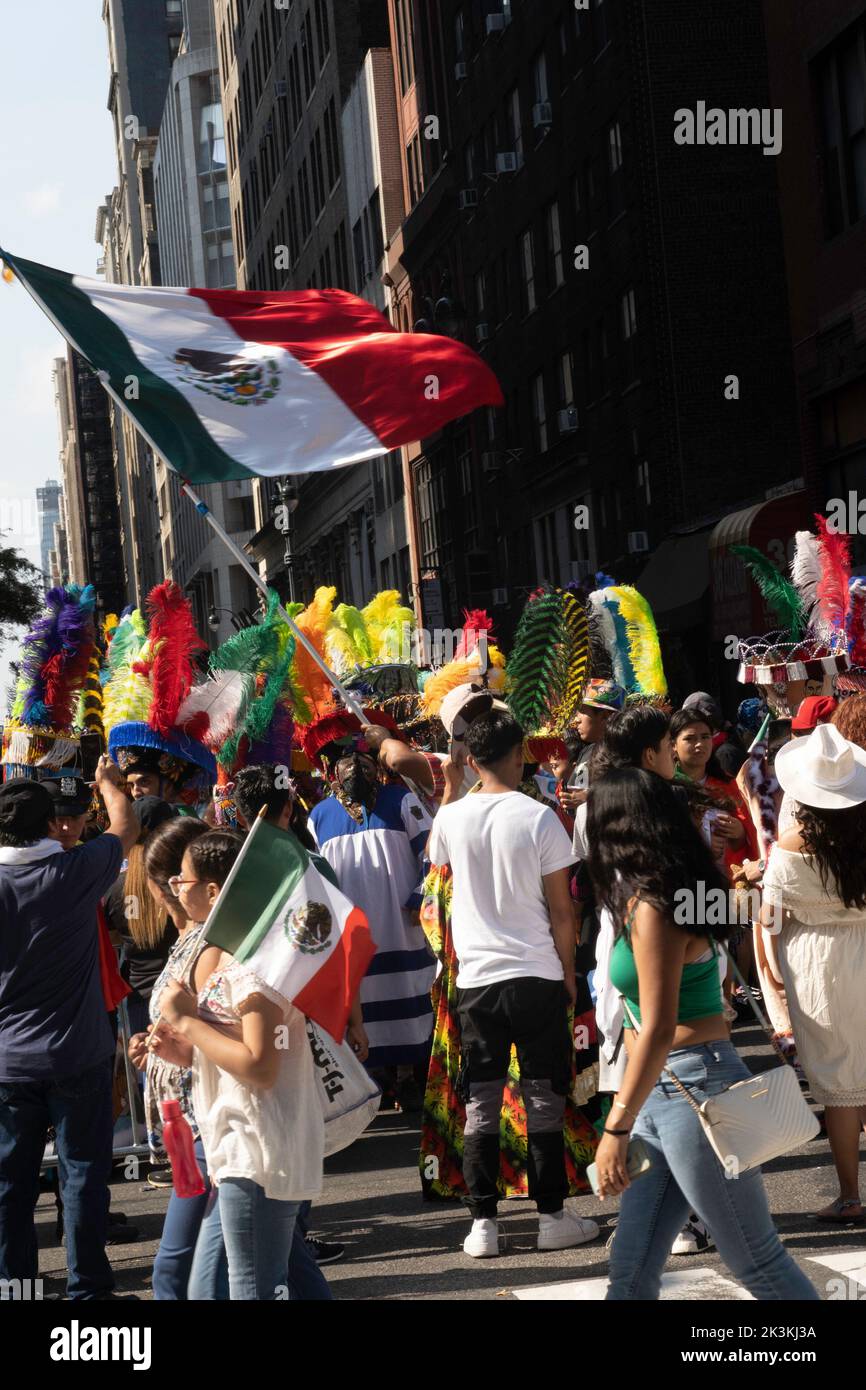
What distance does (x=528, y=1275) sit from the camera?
651 cm

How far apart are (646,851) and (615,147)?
27.1 meters

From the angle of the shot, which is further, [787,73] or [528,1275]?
[787,73]

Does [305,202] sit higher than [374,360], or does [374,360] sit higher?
[305,202]

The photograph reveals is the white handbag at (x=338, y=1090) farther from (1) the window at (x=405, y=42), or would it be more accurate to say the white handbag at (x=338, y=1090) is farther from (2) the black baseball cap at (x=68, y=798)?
(1) the window at (x=405, y=42)

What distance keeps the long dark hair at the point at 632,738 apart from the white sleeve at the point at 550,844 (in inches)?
25.5

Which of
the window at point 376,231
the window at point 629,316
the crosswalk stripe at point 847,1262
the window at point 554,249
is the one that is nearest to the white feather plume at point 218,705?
the crosswalk stripe at point 847,1262

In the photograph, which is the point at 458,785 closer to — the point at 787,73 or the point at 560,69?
the point at 787,73

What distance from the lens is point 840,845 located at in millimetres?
6543

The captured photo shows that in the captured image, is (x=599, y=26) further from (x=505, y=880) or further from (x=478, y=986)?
(x=478, y=986)

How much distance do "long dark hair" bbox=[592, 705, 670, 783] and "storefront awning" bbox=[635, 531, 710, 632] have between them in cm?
1977

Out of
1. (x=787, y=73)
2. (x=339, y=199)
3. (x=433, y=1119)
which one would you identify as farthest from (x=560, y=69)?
(x=433, y=1119)

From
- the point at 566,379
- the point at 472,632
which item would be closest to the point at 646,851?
the point at 472,632

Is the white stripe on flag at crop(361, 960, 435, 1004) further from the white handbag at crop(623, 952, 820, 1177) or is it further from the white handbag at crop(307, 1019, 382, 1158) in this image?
the white handbag at crop(623, 952, 820, 1177)
